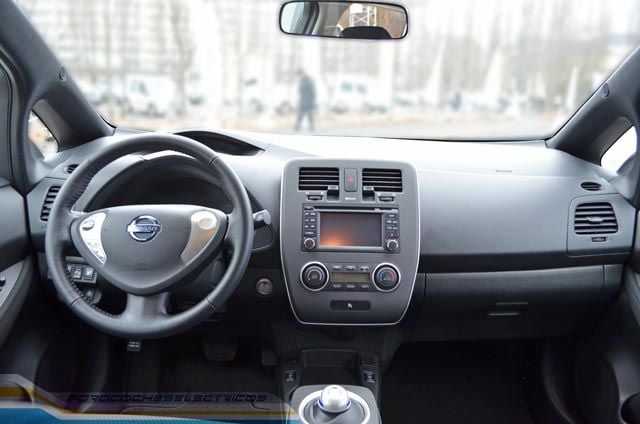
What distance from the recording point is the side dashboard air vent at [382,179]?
1.91 m

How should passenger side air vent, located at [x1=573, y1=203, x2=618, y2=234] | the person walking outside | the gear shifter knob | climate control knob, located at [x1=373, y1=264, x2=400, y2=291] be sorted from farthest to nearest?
the person walking outside → passenger side air vent, located at [x1=573, y1=203, x2=618, y2=234] → climate control knob, located at [x1=373, y1=264, x2=400, y2=291] → the gear shifter knob

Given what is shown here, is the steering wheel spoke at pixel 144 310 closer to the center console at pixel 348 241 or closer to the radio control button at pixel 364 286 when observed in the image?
the center console at pixel 348 241

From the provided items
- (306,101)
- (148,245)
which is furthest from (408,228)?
(306,101)

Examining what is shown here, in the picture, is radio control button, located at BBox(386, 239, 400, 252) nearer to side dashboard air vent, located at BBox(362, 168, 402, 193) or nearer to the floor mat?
side dashboard air vent, located at BBox(362, 168, 402, 193)

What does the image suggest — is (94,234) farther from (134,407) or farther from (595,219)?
(595,219)

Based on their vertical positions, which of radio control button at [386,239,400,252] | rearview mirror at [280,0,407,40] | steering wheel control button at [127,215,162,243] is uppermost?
rearview mirror at [280,0,407,40]

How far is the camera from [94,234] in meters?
1.55

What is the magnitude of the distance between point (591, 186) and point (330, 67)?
25.7 ft

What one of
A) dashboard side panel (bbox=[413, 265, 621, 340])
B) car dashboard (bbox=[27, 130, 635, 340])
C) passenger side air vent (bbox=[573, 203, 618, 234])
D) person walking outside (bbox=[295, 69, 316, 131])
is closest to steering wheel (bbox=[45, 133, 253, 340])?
car dashboard (bbox=[27, 130, 635, 340])

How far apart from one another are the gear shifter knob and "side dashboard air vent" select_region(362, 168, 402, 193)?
2.21 ft

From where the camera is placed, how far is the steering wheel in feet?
4.82

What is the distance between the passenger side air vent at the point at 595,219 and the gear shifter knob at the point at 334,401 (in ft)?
3.46

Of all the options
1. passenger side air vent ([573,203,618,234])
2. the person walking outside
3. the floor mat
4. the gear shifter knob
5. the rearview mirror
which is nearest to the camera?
the gear shifter knob

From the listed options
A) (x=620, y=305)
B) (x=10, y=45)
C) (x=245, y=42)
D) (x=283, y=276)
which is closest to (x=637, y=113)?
(x=620, y=305)
